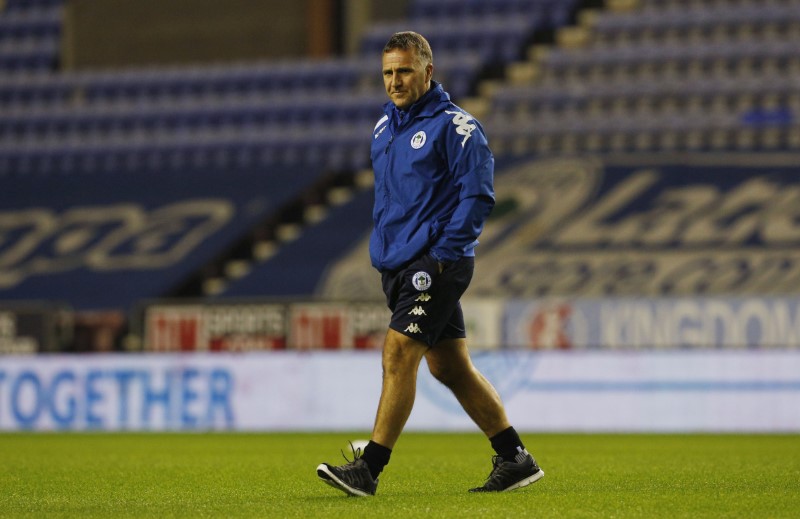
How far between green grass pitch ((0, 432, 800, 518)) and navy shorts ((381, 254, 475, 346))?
608mm

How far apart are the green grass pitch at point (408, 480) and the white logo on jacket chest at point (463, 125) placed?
128 centimetres

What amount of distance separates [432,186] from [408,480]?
1.69 meters

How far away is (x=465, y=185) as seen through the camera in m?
5.01

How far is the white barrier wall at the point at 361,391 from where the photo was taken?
12.7 m

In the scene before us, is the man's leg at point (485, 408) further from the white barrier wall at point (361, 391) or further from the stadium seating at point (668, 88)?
the stadium seating at point (668, 88)

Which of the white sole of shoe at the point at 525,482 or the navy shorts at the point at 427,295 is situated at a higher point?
the navy shorts at the point at 427,295

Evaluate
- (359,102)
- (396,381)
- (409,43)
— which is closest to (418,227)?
(396,381)

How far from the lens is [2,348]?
616 inches

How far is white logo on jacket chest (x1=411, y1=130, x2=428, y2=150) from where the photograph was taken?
5.11m

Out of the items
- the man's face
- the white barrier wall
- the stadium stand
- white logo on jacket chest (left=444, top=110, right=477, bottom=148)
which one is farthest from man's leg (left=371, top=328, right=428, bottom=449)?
the stadium stand

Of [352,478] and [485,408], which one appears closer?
[352,478]

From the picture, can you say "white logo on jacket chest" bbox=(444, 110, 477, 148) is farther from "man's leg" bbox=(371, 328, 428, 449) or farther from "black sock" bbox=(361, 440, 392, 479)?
"black sock" bbox=(361, 440, 392, 479)

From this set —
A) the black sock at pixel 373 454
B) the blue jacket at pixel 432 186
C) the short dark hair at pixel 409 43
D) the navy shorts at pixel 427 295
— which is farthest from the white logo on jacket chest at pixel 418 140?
the black sock at pixel 373 454

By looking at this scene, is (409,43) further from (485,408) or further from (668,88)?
(668,88)
